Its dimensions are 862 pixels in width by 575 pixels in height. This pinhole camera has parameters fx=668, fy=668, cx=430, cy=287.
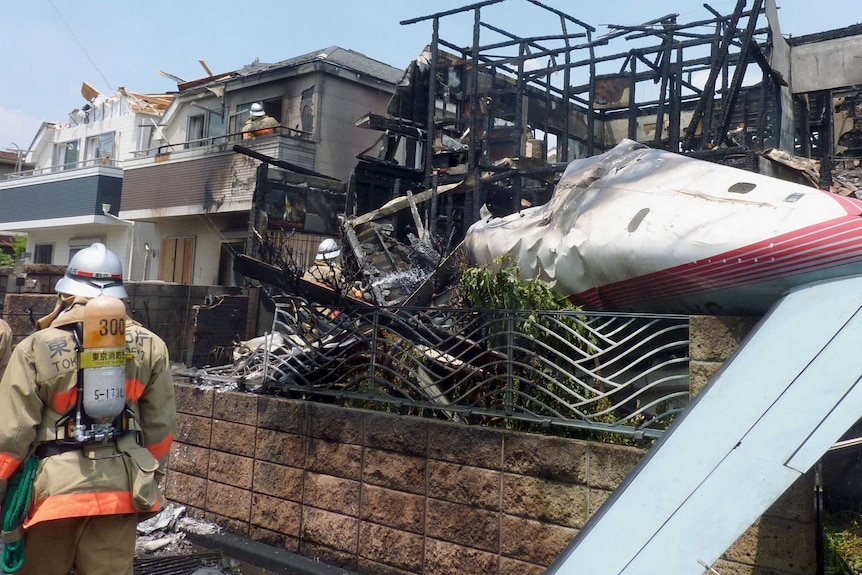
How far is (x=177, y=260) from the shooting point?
18.1m

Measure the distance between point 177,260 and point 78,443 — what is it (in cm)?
1593

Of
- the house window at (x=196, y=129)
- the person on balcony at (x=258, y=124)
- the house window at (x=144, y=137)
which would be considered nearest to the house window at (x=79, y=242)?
the house window at (x=144, y=137)

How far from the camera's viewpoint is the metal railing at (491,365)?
12.9 feet

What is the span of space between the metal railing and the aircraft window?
0.75m

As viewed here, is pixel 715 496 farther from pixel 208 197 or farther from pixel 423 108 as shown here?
pixel 208 197

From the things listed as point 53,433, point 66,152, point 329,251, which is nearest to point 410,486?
point 53,433

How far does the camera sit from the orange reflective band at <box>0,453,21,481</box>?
9.75ft

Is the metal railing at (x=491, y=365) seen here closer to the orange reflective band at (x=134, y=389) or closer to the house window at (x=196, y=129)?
the orange reflective band at (x=134, y=389)

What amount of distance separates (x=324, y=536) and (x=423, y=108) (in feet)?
35.9

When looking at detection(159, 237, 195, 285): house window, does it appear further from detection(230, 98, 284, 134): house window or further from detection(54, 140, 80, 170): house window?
detection(54, 140, 80, 170): house window

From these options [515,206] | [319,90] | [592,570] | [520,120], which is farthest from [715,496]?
[319,90]

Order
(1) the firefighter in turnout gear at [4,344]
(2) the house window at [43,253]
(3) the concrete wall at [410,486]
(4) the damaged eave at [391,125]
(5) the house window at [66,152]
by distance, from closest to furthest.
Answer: (3) the concrete wall at [410,486] → (1) the firefighter in turnout gear at [4,344] → (4) the damaged eave at [391,125] → (2) the house window at [43,253] → (5) the house window at [66,152]

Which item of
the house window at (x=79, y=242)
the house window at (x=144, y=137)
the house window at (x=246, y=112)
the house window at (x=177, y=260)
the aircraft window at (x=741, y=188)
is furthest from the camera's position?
the house window at (x=79, y=242)

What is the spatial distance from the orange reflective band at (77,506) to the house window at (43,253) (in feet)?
74.8
